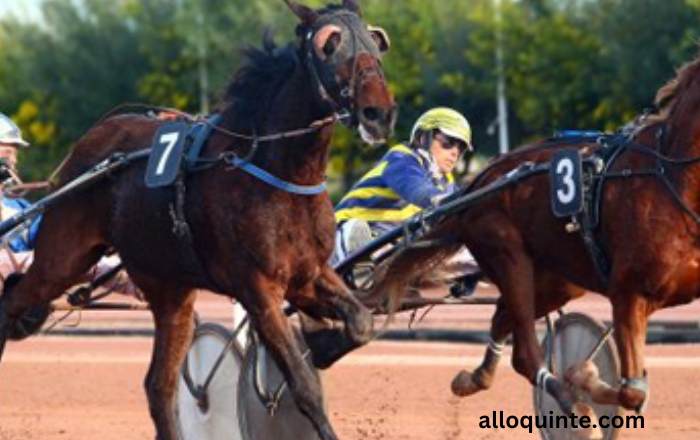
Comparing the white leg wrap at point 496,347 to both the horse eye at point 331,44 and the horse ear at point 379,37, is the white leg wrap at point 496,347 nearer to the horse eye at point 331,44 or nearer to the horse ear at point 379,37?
the horse ear at point 379,37

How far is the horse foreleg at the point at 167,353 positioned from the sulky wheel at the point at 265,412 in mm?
416

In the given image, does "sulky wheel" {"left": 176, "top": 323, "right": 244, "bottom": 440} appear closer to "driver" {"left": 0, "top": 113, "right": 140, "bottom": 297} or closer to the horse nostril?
"driver" {"left": 0, "top": 113, "right": 140, "bottom": 297}

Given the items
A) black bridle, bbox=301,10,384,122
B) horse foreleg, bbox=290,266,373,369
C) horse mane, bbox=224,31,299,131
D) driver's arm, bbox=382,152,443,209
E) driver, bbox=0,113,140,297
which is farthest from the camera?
driver, bbox=0,113,140,297

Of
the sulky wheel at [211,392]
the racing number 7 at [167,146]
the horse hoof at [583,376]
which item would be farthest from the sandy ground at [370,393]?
the racing number 7 at [167,146]

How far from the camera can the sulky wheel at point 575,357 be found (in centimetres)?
842

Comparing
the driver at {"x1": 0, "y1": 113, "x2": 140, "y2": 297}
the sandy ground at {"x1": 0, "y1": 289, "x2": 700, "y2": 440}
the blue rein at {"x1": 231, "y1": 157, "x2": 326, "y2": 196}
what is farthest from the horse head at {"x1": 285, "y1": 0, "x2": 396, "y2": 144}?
the sandy ground at {"x1": 0, "y1": 289, "x2": 700, "y2": 440}

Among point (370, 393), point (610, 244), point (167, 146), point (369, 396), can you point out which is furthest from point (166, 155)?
point (370, 393)

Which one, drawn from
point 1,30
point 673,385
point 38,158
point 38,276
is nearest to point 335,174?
point 38,158

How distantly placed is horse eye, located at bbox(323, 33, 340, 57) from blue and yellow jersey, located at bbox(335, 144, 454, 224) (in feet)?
6.16

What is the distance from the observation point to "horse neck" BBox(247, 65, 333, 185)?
7250mm

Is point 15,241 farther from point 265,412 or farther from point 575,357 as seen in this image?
point 575,357

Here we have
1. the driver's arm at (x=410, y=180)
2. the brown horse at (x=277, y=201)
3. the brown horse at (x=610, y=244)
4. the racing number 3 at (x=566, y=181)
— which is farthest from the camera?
the driver's arm at (x=410, y=180)

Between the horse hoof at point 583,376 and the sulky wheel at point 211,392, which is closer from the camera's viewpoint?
the horse hoof at point 583,376

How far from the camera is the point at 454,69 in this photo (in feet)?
110
